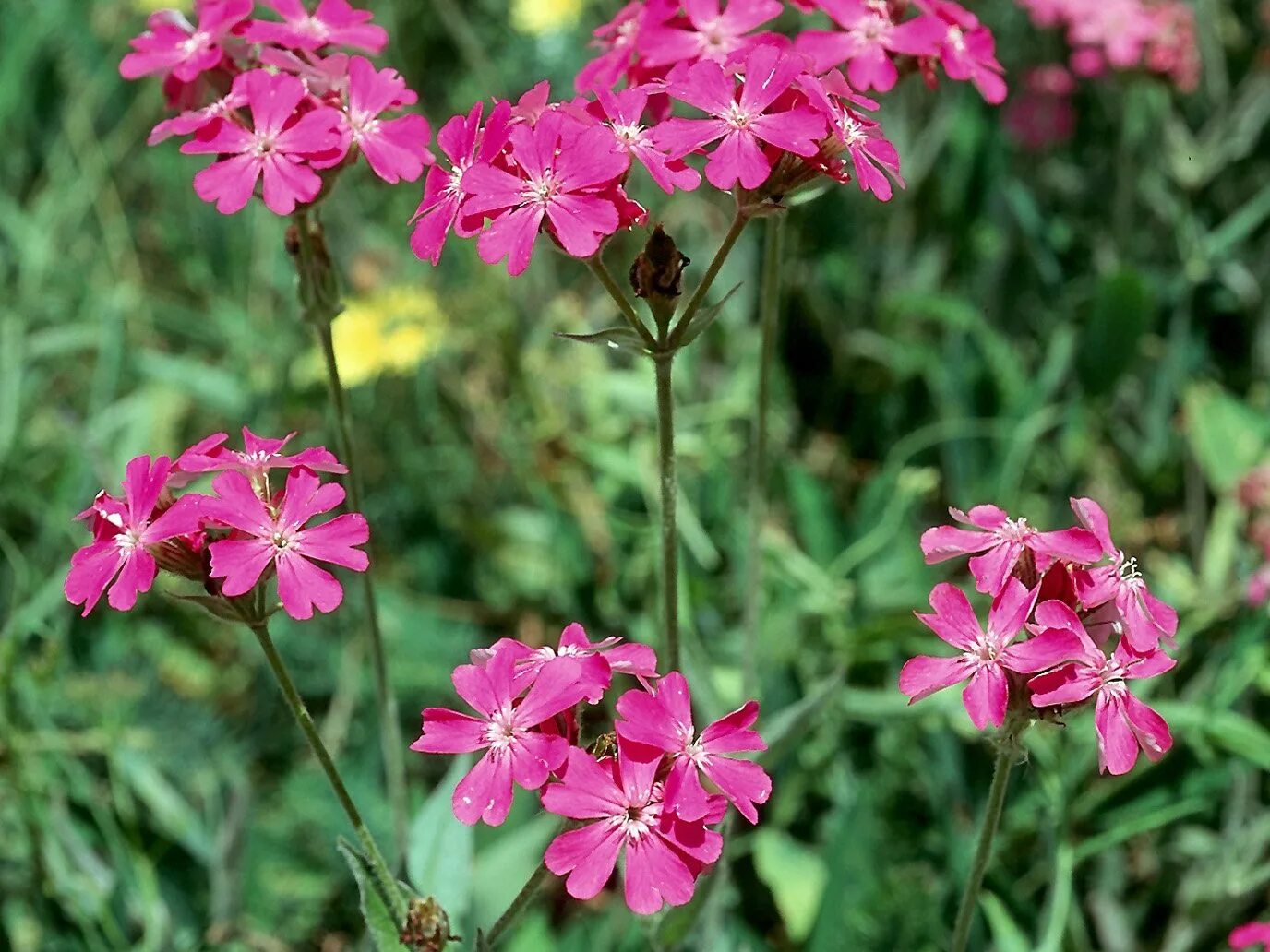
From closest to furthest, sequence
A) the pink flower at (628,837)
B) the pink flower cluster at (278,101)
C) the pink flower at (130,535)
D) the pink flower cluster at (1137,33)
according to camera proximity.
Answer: the pink flower at (628,837)
the pink flower at (130,535)
the pink flower cluster at (278,101)
the pink flower cluster at (1137,33)

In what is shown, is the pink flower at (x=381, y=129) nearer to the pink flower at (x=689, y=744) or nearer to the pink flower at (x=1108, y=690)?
the pink flower at (x=689, y=744)

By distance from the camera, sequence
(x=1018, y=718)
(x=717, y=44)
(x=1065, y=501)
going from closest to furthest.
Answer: (x=1018, y=718) < (x=717, y=44) < (x=1065, y=501)

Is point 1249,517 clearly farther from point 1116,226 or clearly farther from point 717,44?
point 717,44

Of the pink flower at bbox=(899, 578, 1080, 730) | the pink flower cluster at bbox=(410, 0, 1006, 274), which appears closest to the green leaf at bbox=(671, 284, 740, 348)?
the pink flower cluster at bbox=(410, 0, 1006, 274)

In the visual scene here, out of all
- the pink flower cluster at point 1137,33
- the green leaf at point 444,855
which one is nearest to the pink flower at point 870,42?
the green leaf at point 444,855

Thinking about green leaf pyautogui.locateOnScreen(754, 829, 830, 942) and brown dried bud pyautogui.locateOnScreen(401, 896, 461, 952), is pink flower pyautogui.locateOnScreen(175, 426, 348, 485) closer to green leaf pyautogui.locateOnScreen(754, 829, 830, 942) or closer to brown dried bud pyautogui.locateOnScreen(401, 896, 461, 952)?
brown dried bud pyautogui.locateOnScreen(401, 896, 461, 952)

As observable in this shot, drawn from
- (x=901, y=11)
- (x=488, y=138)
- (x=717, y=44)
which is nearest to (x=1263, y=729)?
(x=901, y=11)
